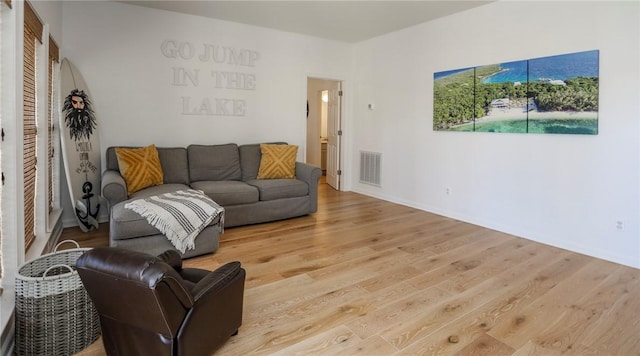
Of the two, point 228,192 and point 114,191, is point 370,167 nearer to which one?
point 228,192

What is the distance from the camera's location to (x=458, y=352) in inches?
82.8

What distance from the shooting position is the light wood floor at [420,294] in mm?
2201

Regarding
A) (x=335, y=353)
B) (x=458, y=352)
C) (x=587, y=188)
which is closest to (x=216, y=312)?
(x=335, y=353)

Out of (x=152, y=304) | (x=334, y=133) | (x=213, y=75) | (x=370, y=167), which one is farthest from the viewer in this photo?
(x=334, y=133)

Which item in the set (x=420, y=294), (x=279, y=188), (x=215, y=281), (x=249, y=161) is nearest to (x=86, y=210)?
(x=249, y=161)

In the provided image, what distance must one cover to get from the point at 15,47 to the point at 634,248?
5063 mm

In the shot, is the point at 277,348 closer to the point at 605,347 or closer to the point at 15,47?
the point at 605,347

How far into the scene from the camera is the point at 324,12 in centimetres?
492

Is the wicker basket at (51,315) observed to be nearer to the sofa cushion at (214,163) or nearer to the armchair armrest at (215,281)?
the armchair armrest at (215,281)

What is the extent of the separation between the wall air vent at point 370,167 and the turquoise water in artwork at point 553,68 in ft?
7.91

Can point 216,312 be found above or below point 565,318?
above

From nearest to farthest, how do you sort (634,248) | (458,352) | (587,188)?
(458,352), (634,248), (587,188)

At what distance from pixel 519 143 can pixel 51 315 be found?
4507 millimetres

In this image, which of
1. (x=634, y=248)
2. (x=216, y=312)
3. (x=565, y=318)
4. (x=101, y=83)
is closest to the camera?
(x=216, y=312)
